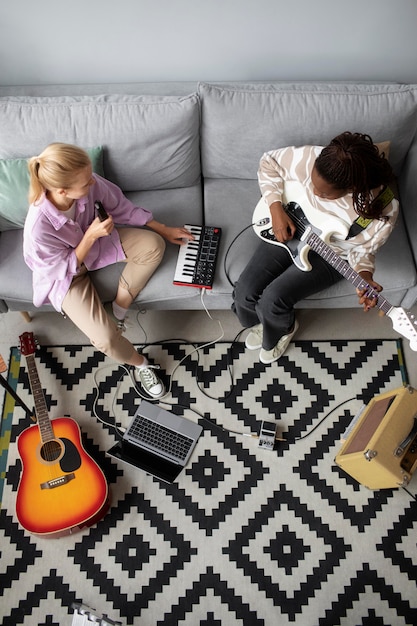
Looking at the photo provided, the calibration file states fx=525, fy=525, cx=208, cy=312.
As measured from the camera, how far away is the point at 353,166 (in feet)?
5.64

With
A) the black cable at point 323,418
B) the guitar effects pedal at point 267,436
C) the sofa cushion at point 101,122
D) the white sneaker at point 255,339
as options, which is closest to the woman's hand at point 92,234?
the sofa cushion at point 101,122

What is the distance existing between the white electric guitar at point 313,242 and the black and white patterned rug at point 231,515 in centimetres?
58

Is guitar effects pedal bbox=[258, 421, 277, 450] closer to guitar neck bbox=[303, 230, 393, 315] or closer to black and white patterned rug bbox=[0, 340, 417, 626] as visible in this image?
black and white patterned rug bbox=[0, 340, 417, 626]

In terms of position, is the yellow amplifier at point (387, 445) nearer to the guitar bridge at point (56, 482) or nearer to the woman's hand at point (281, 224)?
the woman's hand at point (281, 224)

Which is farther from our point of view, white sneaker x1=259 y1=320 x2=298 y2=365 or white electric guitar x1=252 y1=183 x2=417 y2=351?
white sneaker x1=259 y1=320 x2=298 y2=365

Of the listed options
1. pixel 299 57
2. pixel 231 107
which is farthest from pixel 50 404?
pixel 299 57

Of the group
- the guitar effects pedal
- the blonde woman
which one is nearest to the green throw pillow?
the blonde woman

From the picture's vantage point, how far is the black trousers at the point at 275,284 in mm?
2102

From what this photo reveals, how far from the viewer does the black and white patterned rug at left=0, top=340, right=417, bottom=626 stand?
2082 millimetres

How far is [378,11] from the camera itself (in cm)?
212

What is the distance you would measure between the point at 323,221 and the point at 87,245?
89cm

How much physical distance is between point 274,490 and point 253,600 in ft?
1.40

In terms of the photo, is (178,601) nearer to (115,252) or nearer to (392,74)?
(115,252)

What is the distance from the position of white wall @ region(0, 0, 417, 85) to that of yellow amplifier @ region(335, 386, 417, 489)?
146 cm
